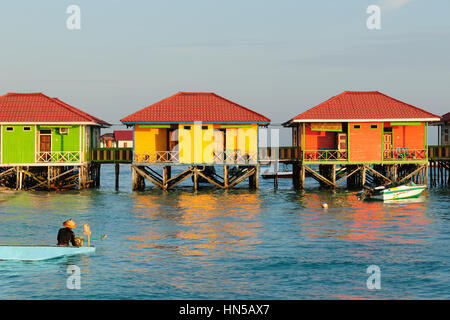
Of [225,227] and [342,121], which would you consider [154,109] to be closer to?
[342,121]

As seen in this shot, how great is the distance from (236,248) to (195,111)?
76.1 feet

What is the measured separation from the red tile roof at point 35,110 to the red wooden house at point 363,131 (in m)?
15.8

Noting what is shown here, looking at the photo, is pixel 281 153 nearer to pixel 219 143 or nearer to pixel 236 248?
pixel 219 143

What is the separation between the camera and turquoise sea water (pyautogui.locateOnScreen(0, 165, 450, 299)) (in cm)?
1827

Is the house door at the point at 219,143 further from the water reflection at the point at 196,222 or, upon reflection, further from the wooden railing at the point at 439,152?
the wooden railing at the point at 439,152

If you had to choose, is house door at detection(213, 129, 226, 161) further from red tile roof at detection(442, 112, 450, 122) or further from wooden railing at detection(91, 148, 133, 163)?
red tile roof at detection(442, 112, 450, 122)

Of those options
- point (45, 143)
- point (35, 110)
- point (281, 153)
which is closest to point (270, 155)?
point (281, 153)

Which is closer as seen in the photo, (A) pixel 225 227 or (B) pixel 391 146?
(A) pixel 225 227

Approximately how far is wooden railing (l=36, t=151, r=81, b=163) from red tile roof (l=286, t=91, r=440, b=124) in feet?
51.5

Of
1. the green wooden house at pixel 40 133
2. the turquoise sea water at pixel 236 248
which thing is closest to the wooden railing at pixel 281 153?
the turquoise sea water at pixel 236 248

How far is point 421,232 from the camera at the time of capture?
2792 cm

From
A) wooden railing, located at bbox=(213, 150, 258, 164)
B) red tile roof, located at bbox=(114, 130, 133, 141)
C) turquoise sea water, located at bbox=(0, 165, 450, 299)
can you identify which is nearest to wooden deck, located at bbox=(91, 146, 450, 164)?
wooden railing, located at bbox=(213, 150, 258, 164)
